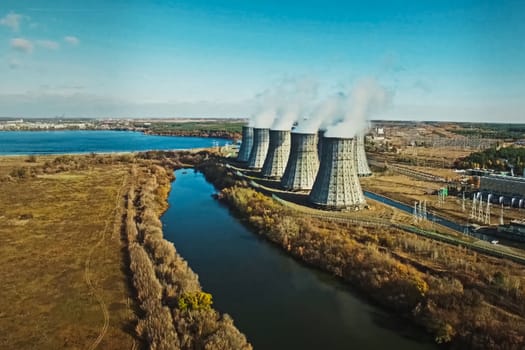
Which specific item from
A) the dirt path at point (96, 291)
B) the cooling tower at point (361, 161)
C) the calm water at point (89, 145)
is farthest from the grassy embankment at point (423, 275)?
the calm water at point (89, 145)

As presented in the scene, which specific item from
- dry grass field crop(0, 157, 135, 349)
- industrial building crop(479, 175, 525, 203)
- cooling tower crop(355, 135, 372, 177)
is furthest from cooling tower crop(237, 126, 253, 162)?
industrial building crop(479, 175, 525, 203)

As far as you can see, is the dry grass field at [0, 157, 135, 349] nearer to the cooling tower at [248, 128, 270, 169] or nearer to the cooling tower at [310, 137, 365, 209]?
the cooling tower at [310, 137, 365, 209]

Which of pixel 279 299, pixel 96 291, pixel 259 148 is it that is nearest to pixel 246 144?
pixel 259 148

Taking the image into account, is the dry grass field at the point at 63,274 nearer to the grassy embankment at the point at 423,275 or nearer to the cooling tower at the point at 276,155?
the grassy embankment at the point at 423,275

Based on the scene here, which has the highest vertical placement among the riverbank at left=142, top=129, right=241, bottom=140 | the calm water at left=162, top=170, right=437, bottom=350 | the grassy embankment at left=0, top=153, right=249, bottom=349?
the riverbank at left=142, top=129, right=241, bottom=140

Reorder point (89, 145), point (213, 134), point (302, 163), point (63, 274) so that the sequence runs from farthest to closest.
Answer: point (213, 134) < point (89, 145) < point (302, 163) < point (63, 274)

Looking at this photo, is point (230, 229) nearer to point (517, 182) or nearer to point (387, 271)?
point (387, 271)

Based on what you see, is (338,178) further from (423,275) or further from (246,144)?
(246,144)

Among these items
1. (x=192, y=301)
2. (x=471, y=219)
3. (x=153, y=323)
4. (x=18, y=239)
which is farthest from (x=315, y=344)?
(x=18, y=239)
